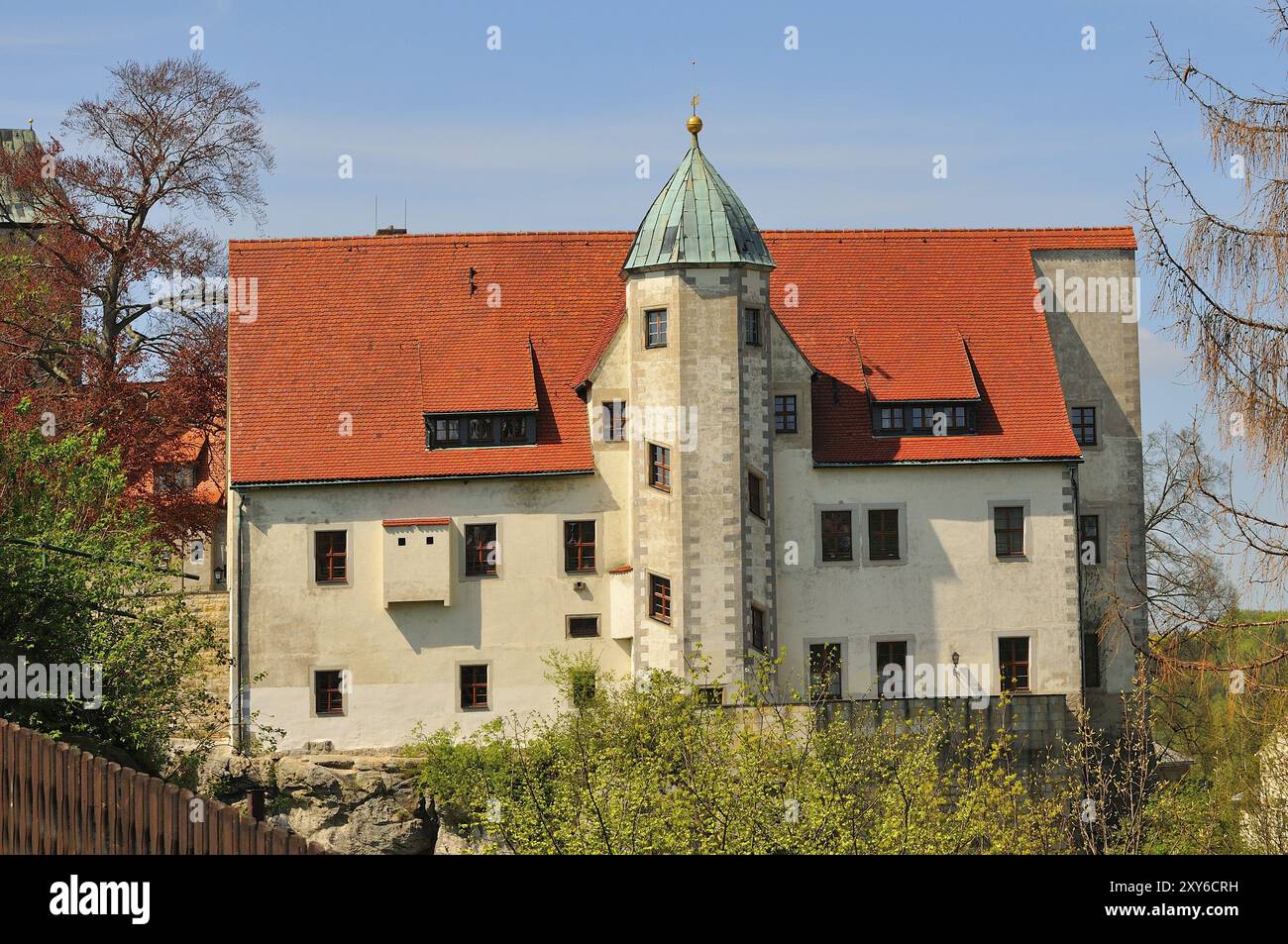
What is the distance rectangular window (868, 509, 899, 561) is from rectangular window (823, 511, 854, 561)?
42cm

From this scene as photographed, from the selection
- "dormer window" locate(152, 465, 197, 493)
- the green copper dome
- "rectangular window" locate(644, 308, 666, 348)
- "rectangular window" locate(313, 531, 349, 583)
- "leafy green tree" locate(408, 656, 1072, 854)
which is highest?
the green copper dome

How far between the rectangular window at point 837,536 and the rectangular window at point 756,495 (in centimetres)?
149

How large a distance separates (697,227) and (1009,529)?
8.46 meters

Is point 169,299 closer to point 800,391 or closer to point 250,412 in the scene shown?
point 250,412

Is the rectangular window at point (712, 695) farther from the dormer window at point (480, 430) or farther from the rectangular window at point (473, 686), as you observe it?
the dormer window at point (480, 430)

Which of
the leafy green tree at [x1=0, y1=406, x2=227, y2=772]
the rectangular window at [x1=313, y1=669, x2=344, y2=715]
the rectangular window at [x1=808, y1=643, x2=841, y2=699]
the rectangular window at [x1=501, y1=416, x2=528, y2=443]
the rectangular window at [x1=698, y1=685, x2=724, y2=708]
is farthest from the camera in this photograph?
the rectangular window at [x1=501, y1=416, x2=528, y2=443]

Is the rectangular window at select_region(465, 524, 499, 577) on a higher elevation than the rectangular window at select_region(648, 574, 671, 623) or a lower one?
higher

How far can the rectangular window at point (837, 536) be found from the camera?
37.1m

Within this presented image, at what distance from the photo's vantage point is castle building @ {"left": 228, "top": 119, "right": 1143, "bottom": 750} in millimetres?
36000

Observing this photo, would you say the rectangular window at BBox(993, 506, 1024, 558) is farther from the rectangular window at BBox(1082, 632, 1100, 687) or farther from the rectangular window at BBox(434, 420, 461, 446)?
the rectangular window at BBox(434, 420, 461, 446)

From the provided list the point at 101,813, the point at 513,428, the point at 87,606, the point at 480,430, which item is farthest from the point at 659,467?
the point at 101,813

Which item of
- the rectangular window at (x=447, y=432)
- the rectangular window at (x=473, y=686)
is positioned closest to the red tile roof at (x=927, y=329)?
the rectangular window at (x=447, y=432)

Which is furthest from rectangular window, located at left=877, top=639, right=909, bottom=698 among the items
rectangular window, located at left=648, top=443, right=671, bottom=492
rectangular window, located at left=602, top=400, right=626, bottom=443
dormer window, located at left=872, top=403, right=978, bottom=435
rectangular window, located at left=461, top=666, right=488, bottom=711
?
rectangular window, located at left=461, top=666, right=488, bottom=711

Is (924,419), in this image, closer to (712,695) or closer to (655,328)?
(655,328)
